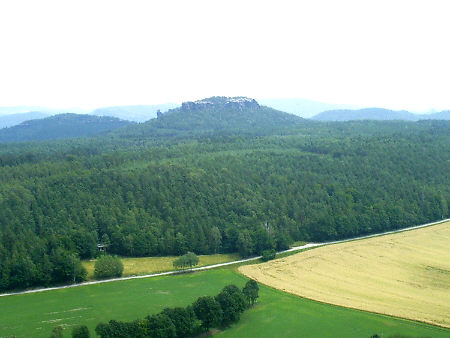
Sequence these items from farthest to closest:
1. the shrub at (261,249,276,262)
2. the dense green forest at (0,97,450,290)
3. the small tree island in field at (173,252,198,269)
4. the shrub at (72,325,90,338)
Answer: the dense green forest at (0,97,450,290) < the shrub at (261,249,276,262) < the small tree island in field at (173,252,198,269) < the shrub at (72,325,90,338)

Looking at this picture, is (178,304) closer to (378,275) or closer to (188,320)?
(188,320)

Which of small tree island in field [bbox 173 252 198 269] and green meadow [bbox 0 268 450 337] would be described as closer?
green meadow [bbox 0 268 450 337]

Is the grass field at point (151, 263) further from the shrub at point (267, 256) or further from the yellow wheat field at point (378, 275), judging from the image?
the yellow wheat field at point (378, 275)

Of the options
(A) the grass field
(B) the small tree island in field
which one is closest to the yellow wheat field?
(B) the small tree island in field

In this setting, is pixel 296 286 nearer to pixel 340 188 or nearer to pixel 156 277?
pixel 156 277

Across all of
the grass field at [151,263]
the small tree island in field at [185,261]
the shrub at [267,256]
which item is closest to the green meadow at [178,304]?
the small tree island in field at [185,261]

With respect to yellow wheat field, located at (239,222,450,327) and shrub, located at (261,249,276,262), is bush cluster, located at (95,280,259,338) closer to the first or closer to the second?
yellow wheat field, located at (239,222,450,327)
